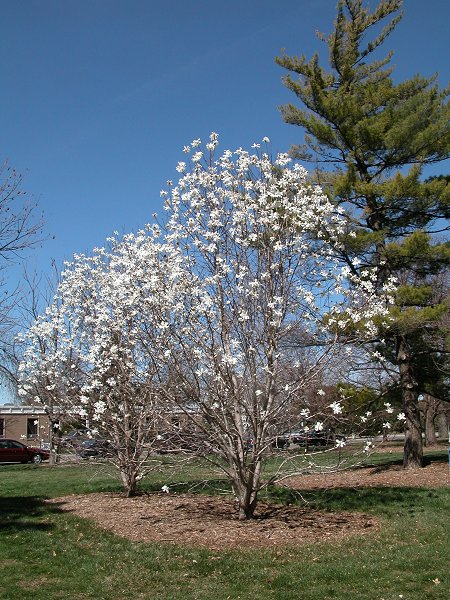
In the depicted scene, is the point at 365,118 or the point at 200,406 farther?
the point at 365,118

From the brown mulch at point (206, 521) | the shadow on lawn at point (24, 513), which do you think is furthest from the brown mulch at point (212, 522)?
the shadow on lawn at point (24, 513)

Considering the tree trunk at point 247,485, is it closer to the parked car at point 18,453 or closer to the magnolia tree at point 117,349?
the magnolia tree at point 117,349

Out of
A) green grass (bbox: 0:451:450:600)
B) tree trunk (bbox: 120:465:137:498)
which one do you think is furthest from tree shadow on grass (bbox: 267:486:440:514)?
tree trunk (bbox: 120:465:137:498)

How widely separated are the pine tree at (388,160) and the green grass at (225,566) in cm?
539

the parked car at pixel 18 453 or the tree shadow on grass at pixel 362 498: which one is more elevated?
the parked car at pixel 18 453

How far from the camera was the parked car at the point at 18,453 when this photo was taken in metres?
27.0

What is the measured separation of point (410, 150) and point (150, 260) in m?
7.75

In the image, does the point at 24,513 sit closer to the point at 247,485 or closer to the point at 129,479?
the point at 129,479

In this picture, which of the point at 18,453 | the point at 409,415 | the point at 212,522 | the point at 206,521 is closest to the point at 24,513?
the point at 206,521

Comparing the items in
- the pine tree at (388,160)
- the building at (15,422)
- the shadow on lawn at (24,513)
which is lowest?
the shadow on lawn at (24,513)

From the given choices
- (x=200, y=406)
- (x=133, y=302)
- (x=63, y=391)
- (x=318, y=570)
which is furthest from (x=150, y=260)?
(x=318, y=570)

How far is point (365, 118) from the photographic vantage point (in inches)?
528

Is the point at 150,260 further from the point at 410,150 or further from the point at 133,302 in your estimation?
the point at 410,150

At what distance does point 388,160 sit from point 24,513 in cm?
1054
